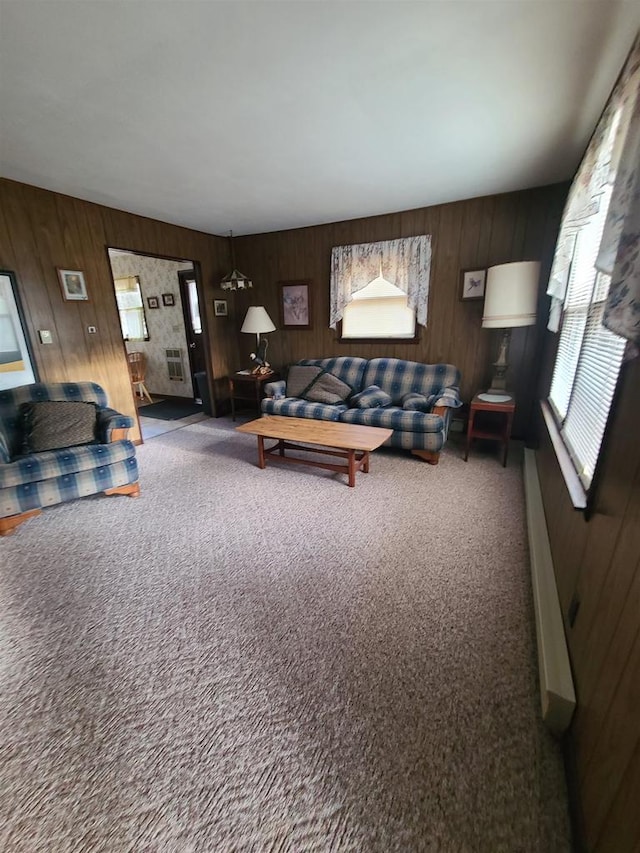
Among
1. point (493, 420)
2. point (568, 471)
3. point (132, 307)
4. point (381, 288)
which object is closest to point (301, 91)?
point (568, 471)

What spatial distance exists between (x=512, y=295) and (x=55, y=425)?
382 cm

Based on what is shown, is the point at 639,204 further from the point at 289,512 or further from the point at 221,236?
the point at 221,236

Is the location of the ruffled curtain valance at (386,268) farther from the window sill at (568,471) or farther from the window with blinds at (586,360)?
the window sill at (568,471)

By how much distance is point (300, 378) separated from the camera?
4254 millimetres

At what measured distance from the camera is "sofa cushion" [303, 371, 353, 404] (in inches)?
155

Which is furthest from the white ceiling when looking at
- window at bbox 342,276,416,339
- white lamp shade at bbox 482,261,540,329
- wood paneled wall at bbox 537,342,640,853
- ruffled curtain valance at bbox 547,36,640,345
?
wood paneled wall at bbox 537,342,640,853

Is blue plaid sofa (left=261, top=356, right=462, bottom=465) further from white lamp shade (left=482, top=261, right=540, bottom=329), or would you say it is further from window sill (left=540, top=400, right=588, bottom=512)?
window sill (left=540, top=400, right=588, bottom=512)

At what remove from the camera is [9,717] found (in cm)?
125

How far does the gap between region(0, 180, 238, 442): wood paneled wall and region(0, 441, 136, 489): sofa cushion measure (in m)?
1.15

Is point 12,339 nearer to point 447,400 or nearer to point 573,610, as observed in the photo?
point 447,400

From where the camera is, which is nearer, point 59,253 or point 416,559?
point 416,559

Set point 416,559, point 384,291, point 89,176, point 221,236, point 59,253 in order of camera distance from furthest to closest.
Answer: point 221,236
point 384,291
point 59,253
point 89,176
point 416,559

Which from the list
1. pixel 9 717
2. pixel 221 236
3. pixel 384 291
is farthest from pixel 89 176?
pixel 9 717

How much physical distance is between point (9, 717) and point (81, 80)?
2741mm
